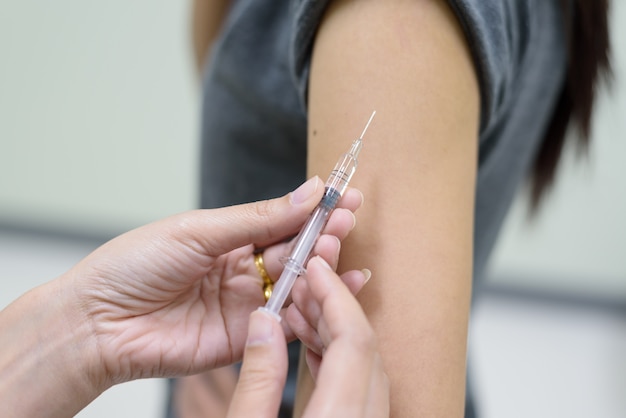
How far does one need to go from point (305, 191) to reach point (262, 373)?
0.16 m

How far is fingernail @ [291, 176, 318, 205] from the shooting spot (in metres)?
0.55

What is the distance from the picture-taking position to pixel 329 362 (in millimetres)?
463

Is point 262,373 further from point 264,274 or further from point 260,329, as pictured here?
point 264,274

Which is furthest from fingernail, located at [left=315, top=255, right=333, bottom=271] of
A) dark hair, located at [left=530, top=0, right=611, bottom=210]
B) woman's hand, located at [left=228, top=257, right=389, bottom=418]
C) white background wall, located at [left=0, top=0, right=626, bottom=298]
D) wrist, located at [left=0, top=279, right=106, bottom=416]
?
white background wall, located at [left=0, top=0, right=626, bottom=298]

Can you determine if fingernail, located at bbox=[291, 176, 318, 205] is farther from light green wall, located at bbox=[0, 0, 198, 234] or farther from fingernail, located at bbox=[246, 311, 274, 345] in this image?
light green wall, located at bbox=[0, 0, 198, 234]

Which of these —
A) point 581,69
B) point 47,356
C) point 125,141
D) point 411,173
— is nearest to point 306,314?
point 411,173

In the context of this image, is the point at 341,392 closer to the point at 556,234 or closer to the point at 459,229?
the point at 459,229

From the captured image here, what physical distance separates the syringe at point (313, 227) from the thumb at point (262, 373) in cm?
3

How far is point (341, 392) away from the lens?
0.45 m

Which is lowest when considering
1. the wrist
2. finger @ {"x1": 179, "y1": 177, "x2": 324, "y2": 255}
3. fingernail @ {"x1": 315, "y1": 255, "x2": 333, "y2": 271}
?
the wrist

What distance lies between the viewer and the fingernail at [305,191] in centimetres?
55

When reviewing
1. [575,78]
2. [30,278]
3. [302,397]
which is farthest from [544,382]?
[30,278]

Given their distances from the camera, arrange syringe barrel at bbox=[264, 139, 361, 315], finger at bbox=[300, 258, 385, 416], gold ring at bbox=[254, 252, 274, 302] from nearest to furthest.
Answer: finger at bbox=[300, 258, 385, 416] < syringe barrel at bbox=[264, 139, 361, 315] < gold ring at bbox=[254, 252, 274, 302]

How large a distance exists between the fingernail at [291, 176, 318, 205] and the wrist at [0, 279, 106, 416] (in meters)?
0.27
